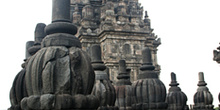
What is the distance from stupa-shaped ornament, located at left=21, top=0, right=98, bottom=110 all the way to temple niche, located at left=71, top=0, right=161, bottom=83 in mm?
19800

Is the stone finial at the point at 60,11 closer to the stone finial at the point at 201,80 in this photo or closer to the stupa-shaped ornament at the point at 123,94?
the stupa-shaped ornament at the point at 123,94

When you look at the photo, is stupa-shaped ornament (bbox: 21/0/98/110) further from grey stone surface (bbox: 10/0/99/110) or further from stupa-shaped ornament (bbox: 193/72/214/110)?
stupa-shaped ornament (bbox: 193/72/214/110)

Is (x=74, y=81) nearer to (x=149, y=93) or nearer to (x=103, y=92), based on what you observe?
(x=103, y=92)

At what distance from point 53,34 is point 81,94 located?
4.67 ft

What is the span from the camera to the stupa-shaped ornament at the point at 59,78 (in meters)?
4.68

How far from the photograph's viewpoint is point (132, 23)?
27562 mm

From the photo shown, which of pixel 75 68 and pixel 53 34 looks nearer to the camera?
pixel 75 68

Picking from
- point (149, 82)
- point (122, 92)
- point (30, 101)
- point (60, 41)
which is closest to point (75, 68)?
point (60, 41)

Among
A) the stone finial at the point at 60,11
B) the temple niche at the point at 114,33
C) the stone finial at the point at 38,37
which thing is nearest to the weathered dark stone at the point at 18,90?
the stone finial at the point at 38,37

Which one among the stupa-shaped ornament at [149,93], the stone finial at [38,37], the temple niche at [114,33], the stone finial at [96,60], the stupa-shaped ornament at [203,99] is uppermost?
the temple niche at [114,33]

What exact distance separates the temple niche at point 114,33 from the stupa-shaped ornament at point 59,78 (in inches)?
780

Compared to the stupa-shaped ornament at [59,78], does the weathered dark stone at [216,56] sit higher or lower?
higher

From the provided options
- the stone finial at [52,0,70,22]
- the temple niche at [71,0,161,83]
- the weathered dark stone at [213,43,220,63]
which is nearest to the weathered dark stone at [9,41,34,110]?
the stone finial at [52,0,70,22]

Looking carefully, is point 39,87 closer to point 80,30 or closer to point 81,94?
point 81,94
